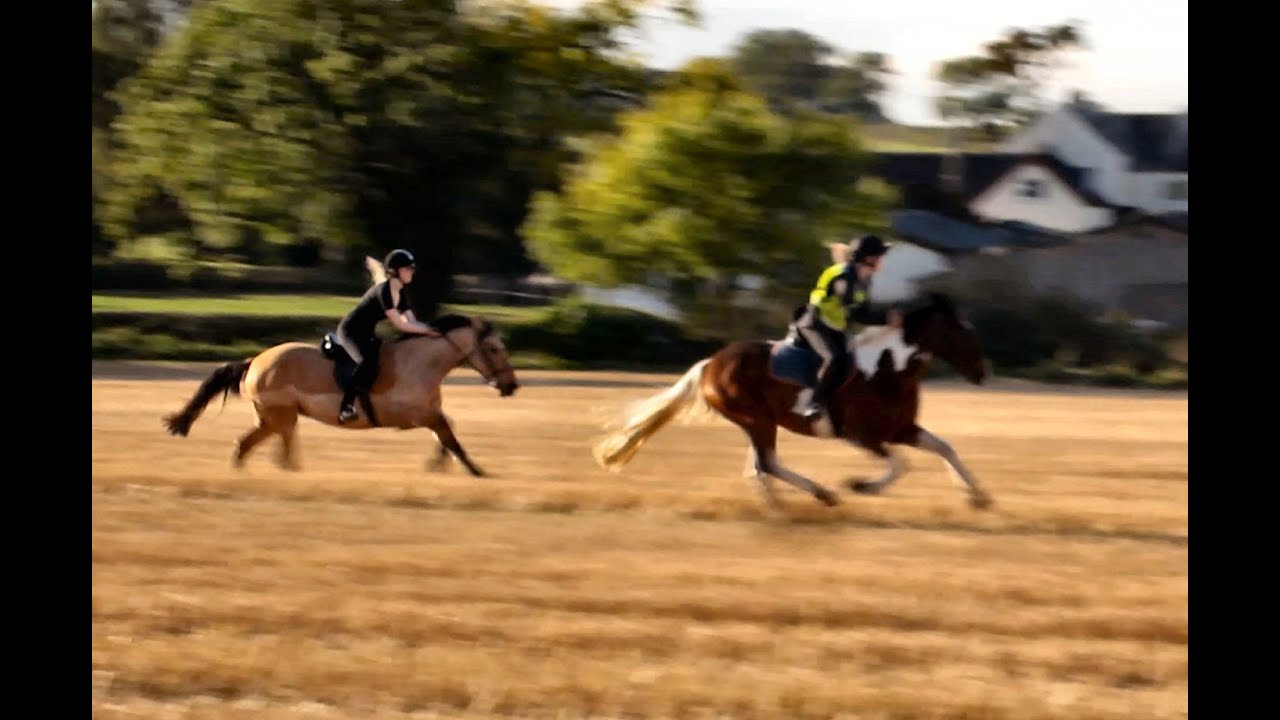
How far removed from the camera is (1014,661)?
27.8 feet

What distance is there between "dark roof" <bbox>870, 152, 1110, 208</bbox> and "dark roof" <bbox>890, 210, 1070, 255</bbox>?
7.38 metres

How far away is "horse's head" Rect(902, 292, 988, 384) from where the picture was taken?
14.0 meters

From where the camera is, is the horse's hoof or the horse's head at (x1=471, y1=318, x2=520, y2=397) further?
the horse's head at (x1=471, y1=318, x2=520, y2=397)

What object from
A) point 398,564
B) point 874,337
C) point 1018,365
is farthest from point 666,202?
point 398,564

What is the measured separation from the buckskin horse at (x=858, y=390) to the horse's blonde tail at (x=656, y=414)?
0.03 ft

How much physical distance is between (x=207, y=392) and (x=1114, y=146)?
70611 millimetres

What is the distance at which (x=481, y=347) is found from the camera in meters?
15.5

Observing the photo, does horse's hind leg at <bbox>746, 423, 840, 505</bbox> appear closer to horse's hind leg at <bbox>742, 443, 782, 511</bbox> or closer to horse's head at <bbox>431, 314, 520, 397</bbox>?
horse's hind leg at <bbox>742, 443, 782, 511</bbox>

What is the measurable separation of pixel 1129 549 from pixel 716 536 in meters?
2.57

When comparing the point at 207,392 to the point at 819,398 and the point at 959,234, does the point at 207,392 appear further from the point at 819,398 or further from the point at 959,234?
the point at 959,234

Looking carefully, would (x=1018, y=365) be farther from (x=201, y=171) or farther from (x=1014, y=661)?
(x=1014, y=661)

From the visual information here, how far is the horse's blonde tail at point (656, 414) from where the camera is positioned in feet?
46.7

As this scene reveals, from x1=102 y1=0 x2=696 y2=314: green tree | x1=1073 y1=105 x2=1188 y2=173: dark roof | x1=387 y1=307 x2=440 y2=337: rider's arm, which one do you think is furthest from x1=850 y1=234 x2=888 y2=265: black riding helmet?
x1=1073 y1=105 x2=1188 y2=173: dark roof

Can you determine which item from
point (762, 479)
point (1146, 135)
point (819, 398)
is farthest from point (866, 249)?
point (1146, 135)
